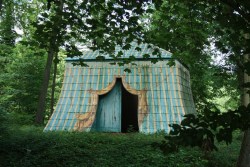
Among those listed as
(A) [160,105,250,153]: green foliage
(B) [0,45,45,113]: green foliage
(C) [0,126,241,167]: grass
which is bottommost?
(C) [0,126,241,167]: grass

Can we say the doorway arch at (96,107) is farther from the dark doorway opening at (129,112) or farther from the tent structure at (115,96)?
the dark doorway opening at (129,112)

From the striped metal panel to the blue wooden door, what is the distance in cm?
49

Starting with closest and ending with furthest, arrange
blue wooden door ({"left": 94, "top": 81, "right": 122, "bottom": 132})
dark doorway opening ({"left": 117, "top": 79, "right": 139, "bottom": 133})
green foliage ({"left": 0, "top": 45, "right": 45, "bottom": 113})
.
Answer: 1. blue wooden door ({"left": 94, "top": 81, "right": 122, "bottom": 132})
2. dark doorway opening ({"left": 117, "top": 79, "right": 139, "bottom": 133})
3. green foliage ({"left": 0, "top": 45, "right": 45, "bottom": 113})

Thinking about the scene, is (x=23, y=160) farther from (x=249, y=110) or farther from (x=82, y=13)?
(x=249, y=110)

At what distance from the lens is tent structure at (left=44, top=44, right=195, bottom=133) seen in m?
12.8

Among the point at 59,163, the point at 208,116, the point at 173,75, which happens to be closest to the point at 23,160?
the point at 59,163

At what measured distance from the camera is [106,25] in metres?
5.71

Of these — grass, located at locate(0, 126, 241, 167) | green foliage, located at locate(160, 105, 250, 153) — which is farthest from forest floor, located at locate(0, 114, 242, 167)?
green foliage, located at locate(160, 105, 250, 153)

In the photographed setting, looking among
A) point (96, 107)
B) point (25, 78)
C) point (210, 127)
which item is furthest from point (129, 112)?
point (210, 127)

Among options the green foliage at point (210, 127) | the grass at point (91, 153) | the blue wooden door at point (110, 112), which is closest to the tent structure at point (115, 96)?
the blue wooden door at point (110, 112)

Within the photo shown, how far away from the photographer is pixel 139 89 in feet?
43.9

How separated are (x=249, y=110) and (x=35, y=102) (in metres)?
18.3

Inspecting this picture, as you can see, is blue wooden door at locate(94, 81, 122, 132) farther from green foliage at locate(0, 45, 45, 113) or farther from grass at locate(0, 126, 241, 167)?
green foliage at locate(0, 45, 45, 113)

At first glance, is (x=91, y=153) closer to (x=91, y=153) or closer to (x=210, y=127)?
(x=91, y=153)
